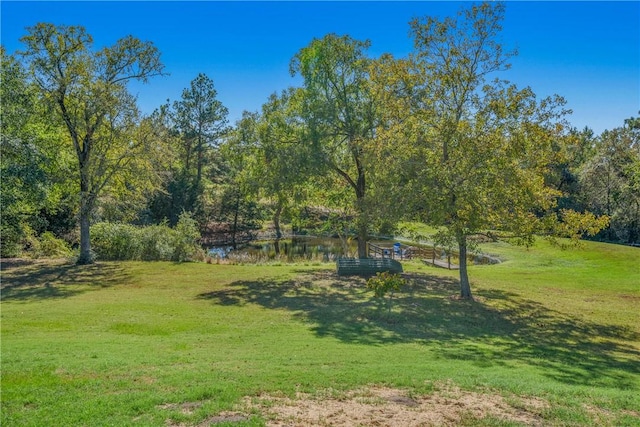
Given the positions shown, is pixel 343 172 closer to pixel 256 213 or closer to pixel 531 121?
pixel 531 121

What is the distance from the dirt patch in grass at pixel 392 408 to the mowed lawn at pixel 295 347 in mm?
48

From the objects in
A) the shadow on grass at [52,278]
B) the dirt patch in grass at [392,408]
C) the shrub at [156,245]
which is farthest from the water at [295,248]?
the dirt patch in grass at [392,408]

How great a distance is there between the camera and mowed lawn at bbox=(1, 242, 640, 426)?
7.16 metres

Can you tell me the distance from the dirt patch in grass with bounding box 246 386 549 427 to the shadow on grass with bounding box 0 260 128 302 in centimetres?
1403

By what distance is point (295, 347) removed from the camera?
36.3 ft

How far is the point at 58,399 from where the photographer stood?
720cm

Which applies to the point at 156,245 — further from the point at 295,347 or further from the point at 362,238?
the point at 295,347

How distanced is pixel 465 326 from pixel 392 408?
26.9 ft

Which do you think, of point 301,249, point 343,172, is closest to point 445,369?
point 343,172

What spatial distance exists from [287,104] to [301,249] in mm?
22378

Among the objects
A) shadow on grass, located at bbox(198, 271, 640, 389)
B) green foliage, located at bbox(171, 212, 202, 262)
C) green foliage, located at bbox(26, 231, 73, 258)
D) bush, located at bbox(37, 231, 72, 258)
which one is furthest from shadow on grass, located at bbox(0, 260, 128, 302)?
shadow on grass, located at bbox(198, 271, 640, 389)

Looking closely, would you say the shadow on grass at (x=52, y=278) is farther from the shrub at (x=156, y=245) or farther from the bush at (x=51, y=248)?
the bush at (x=51, y=248)

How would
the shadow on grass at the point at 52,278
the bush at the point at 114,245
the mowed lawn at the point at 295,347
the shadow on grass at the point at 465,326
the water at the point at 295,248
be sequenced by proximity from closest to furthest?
the mowed lawn at the point at 295,347
the shadow on grass at the point at 465,326
the shadow on grass at the point at 52,278
the bush at the point at 114,245
the water at the point at 295,248

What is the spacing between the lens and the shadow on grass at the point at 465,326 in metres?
10.9
